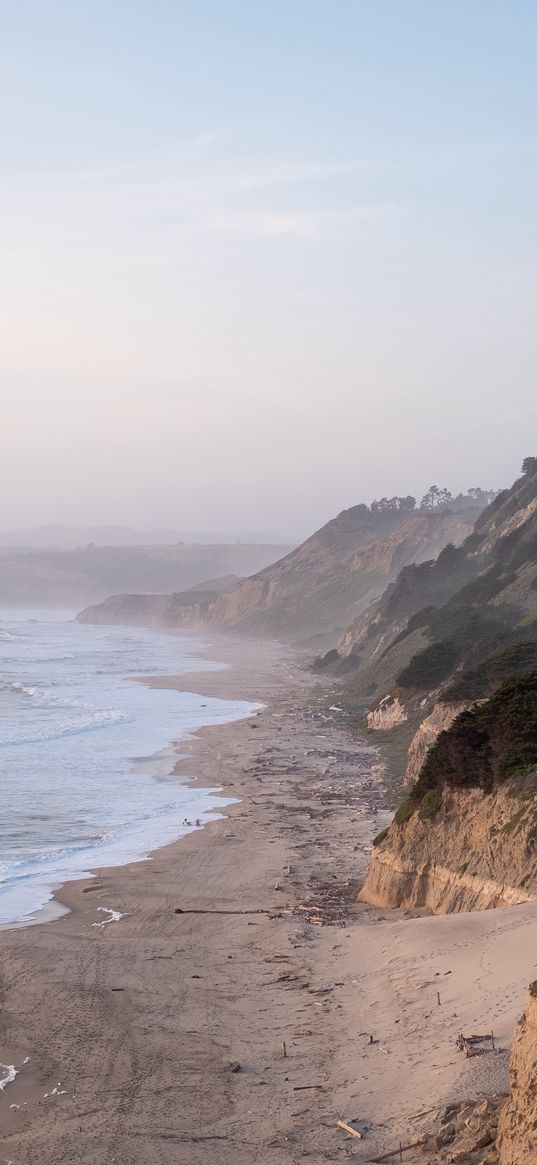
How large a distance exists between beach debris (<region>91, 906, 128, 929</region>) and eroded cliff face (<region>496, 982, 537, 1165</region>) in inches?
476

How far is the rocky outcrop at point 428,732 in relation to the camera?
30672mm

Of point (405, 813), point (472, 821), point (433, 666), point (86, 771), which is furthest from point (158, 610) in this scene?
point (472, 821)

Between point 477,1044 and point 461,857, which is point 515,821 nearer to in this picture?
point 461,857

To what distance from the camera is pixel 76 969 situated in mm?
16578

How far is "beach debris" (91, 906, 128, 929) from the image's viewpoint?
19.6 meters

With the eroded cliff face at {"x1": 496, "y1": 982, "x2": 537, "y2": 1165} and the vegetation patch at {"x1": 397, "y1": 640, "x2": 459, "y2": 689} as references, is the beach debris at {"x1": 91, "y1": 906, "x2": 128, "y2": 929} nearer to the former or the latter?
the eroded cliff face at {"x1": 496, "y1": 982, "x2": 537, "y2": 1165}

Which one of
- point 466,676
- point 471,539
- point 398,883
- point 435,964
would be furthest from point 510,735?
point 471,539

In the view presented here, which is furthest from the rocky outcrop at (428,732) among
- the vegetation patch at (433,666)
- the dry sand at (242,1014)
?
the vegetation patch at (433,666)

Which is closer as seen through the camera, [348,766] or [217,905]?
[217,905]

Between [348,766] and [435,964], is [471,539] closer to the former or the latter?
[348,766]

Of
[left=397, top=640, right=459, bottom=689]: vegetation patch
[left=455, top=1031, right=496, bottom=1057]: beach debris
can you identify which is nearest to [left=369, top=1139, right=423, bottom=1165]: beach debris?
[left=455, top=1031, right=496, bottom=1057]: beach debris

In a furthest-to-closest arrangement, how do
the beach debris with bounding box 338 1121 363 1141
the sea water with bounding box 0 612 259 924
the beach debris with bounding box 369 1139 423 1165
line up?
the sea water with bounding box 0 612 259 924, the beach debris with bounding box 338 1121 363 1141, the beach debris with bounding box 369 1139 423 1165

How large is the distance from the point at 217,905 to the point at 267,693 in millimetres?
43059

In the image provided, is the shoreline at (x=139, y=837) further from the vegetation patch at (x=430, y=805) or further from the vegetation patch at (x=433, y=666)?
the vegetation patch at (x=433, y=666)
